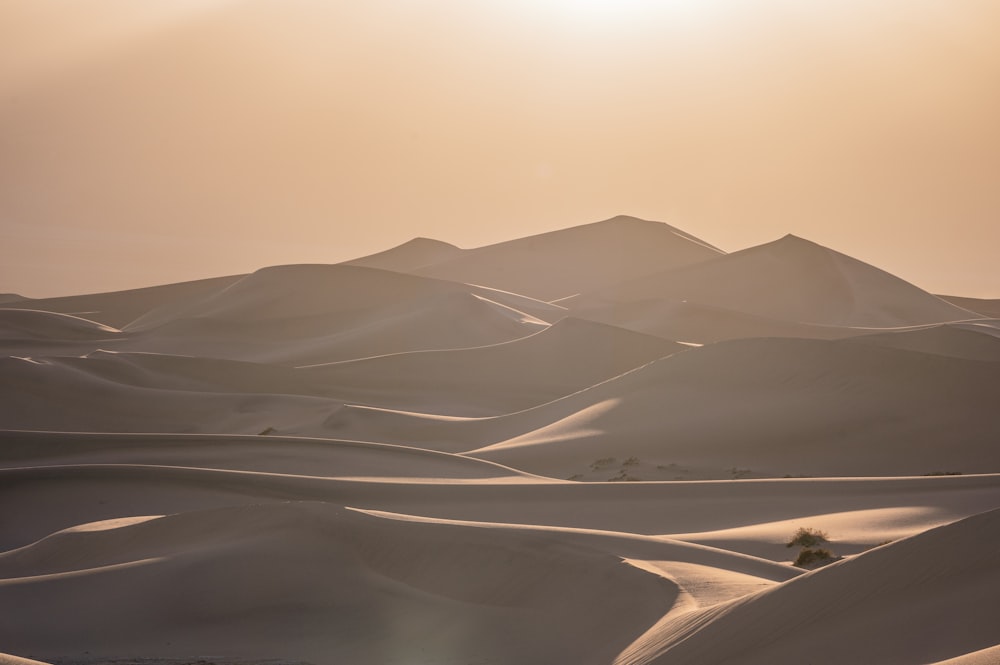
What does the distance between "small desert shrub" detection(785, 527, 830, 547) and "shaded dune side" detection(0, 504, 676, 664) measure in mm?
2696

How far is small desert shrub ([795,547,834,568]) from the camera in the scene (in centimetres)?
1162

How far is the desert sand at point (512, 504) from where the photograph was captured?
818cm

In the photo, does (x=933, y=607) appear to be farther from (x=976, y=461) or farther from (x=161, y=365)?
(x=161, y=365)

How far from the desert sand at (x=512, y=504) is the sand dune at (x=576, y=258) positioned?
44.3 metres

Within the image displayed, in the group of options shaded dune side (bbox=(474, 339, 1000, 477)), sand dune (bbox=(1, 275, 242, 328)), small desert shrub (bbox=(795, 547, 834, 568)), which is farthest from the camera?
sand dune (bbox=(1, 275, 242, 328))

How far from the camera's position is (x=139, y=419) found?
113ft

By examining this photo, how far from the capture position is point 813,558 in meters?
11.7

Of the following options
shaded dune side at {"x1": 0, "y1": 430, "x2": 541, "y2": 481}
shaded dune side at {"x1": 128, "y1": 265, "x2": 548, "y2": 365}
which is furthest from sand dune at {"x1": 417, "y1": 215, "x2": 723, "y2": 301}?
shaded dune side at {"x1": 0, "y1": 430, "x2": 541, "y2": 481}

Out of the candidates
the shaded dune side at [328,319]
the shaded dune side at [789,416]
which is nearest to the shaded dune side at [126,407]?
the shaded dune side at [789,416]

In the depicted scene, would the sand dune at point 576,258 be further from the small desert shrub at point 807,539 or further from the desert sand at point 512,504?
the small desert shrub at point 807,539

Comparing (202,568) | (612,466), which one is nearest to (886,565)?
(202,568)

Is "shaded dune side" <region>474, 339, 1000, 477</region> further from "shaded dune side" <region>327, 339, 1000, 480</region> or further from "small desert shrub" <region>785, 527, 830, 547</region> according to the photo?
"small desert shrub" <region>785, 527, 830, 547</region>

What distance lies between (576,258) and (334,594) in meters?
97.5

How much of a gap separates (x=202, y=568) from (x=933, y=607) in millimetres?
7326
